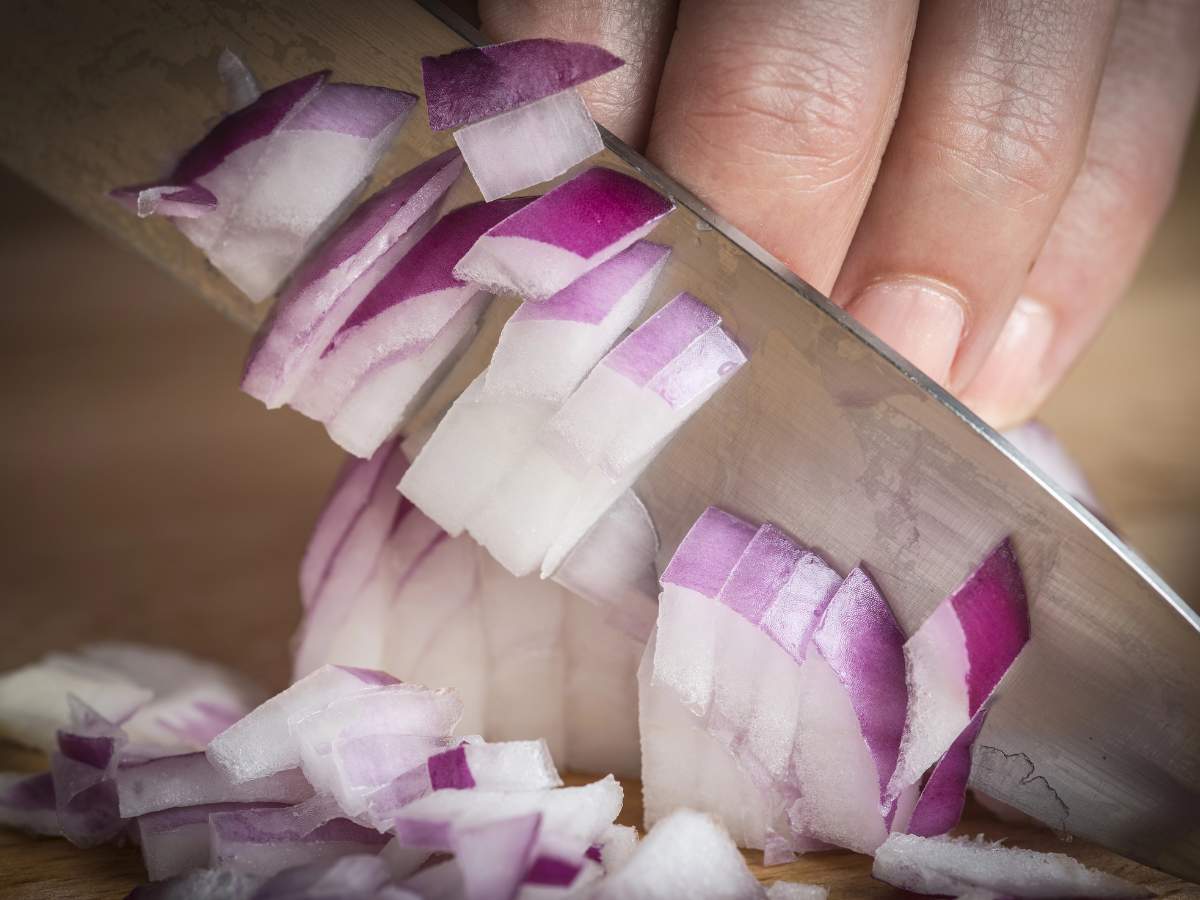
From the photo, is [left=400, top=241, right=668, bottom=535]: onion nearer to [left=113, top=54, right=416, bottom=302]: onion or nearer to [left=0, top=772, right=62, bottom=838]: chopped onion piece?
[left=113, top=54, right=416, bottom=302]: onion

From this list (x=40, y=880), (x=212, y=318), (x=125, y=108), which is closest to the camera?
(x=40, y=880)

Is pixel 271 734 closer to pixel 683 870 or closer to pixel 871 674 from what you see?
pixel 683 870

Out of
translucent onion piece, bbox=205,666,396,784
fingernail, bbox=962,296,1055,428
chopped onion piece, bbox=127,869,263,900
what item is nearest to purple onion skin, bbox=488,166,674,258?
translucent onion piece, bbox=205,666,396,784

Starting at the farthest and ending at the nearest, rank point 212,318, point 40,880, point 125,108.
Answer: point 212,318 → point 125,108 → point 40,880

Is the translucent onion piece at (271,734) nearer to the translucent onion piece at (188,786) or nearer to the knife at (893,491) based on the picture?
the translucent onion piece at (188,786)

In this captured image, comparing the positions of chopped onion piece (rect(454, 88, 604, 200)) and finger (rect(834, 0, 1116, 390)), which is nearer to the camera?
chopped onion piece (rect(454, 88, 604, 200))

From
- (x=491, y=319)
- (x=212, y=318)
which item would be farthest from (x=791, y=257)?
(x=212, y=318)

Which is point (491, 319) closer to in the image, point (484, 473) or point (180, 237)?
point (484, 473)
